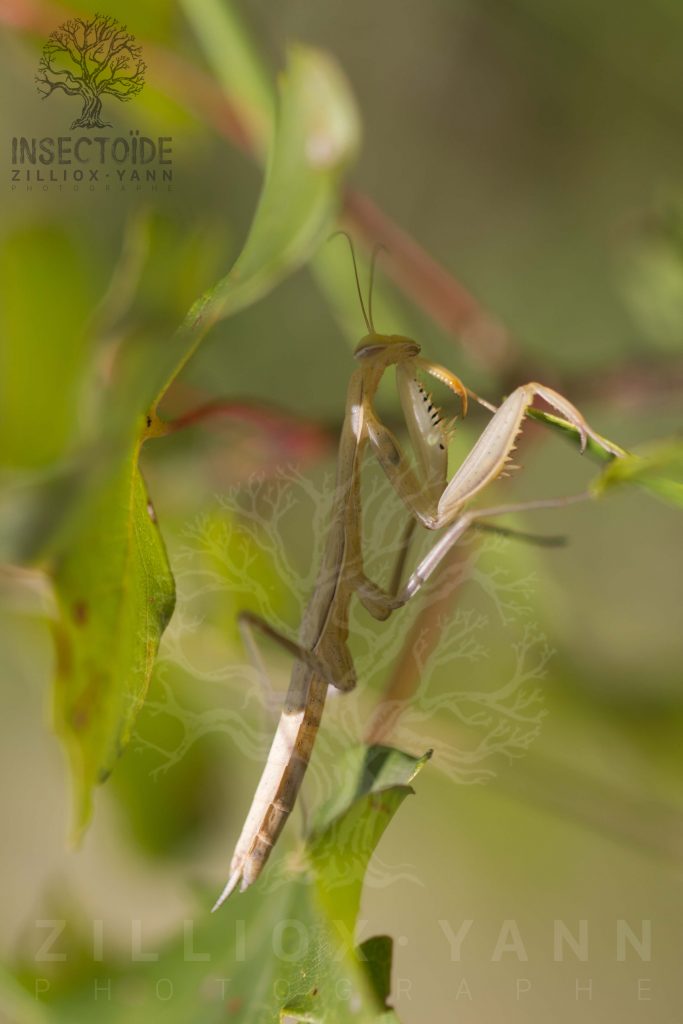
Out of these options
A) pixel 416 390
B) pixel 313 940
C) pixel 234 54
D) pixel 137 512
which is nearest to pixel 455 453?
pixel 416 390

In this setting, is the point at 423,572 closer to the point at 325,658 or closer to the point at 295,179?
the point at 325,658

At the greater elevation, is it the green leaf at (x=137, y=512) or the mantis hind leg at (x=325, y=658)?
the green leaf at (x=137, y=512)

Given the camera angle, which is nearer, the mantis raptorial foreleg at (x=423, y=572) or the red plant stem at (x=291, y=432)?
the mantis raptorial foreleg at (x=423, y=572)

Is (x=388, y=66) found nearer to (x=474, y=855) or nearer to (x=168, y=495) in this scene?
(x=168, y=495)

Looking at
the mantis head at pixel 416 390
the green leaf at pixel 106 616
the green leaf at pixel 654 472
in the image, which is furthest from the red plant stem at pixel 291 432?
the green leaf at pixel 654 472

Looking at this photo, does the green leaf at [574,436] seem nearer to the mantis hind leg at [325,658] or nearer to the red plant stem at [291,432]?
the mantis hind leg at [325,658]

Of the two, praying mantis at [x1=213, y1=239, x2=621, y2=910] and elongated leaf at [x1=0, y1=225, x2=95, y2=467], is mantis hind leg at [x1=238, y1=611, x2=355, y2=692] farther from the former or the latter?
elongated leaf at [x1=0, y1=225, x2=95, y2=467]

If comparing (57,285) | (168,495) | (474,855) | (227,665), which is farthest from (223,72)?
(474,855)
